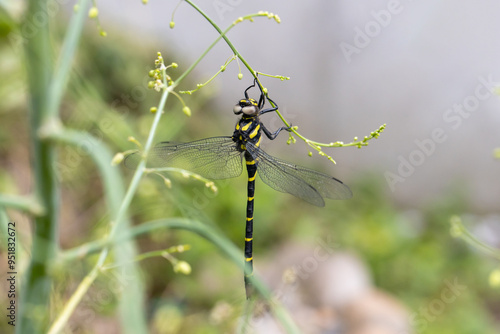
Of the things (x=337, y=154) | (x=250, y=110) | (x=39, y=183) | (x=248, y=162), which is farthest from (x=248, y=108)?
(x=337, y=154)

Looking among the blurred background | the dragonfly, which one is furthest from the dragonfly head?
the blurred background

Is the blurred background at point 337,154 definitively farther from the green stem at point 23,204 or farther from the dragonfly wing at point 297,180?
the green stem at point 23,204

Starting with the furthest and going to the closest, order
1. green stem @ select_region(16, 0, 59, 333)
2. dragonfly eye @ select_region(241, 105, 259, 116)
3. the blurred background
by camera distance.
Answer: the blurred background, dragonfly eye @ select_region(241, 105, 259, 116), green stem @ select_region(16, 0, 59, 333)

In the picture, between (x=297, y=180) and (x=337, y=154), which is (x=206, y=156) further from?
(x=337, y=154)

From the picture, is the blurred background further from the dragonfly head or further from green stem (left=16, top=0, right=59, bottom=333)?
green stem (left=16, top=0, right=59, bottom=333)

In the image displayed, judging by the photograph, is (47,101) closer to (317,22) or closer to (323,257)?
(323,257)

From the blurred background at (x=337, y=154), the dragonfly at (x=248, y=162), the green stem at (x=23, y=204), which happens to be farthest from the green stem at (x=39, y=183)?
the blurred background at (x=337, y=154)

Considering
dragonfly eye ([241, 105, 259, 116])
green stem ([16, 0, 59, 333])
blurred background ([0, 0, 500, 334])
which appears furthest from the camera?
blurred background ([0, 0, 500, 334])
